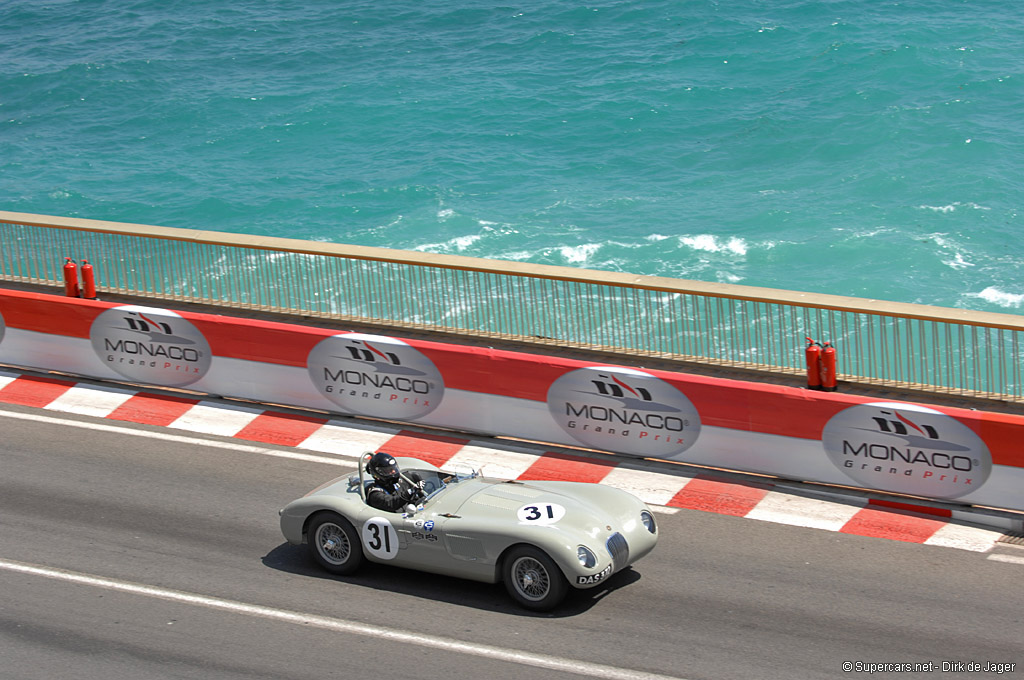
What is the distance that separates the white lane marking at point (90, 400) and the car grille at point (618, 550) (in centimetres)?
775

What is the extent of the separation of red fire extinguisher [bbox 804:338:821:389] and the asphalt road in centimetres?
186

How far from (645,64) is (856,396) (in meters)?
32.5

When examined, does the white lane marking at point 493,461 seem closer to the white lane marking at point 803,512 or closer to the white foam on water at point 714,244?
the white lane marking at point 803,512

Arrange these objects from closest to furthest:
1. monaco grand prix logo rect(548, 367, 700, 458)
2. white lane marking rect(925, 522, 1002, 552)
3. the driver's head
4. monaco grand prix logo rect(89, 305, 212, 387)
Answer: the driver's head, white lane marking rect(925, 522, 1002, 552), monaco grand prix logo rect(548, 367, 700, 458), monaco grand prix logo rect(89, 305, 212, 387)

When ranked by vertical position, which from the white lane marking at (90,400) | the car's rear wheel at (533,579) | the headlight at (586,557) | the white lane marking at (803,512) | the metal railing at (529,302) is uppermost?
the metal railing at (529,302)

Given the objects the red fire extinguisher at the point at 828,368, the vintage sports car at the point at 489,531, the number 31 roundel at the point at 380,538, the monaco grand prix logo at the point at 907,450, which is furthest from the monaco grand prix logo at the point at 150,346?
the monaco grand prix logo at the point at 907,450

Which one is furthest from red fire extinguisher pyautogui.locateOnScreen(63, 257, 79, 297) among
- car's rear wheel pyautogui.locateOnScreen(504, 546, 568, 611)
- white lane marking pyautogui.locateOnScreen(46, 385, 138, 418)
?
car's rear wheel pyautogui.locateOnScreen(504, 546, 568, 611)

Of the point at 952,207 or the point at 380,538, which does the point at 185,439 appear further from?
the point at 952,207

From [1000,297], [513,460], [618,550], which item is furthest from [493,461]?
[1000,297]

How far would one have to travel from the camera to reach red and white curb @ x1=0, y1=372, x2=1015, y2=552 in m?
10.3

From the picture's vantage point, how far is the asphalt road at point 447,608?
26.7ft

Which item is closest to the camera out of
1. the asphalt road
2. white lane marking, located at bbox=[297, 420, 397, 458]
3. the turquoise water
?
the asphalt road

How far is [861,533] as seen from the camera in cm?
1013

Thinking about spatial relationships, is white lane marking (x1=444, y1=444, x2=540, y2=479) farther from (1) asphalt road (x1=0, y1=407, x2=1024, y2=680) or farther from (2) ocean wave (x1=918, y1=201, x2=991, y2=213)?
(2) ocean wave (x1=918, y1=201, x2=991, y2=213)
